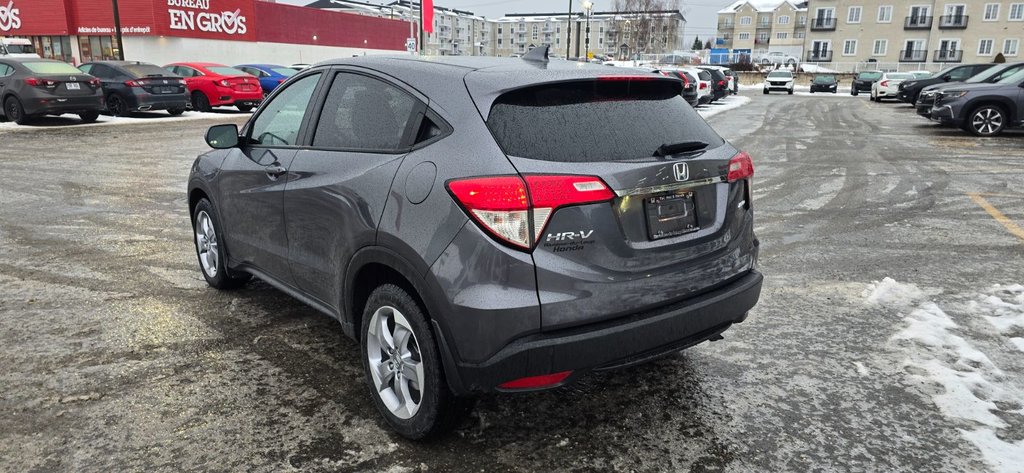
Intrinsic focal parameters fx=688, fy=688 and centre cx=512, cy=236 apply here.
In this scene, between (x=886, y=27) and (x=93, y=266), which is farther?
(x=886, y=27)

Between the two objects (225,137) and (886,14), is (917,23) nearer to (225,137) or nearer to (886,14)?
(886,14)

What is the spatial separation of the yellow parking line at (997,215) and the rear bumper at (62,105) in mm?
18242

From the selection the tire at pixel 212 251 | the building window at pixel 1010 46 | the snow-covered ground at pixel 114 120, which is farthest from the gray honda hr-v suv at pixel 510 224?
the building window at pixel 1010 46

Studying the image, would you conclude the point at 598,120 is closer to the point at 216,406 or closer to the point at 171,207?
the point at 216,406

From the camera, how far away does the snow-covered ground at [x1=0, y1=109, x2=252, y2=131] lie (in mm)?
16548

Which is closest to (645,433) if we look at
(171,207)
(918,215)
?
(918,215)

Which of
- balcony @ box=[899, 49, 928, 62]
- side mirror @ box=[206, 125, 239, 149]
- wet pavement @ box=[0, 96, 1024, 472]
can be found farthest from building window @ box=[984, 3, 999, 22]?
side mirror @ box=[206, 125, 239, 149]

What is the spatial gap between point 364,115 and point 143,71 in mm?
19232

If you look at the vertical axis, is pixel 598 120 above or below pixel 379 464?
above

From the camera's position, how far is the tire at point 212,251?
4.62 m

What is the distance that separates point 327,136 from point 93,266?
129 inches

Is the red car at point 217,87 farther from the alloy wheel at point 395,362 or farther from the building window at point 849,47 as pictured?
the building window at point 849,47

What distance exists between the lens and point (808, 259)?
5859 millimetres

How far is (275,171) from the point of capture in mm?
3711
